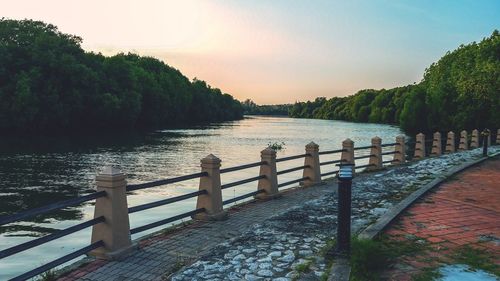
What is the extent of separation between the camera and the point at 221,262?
6691 millimetres

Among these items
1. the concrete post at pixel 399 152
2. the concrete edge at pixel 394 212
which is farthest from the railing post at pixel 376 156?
the concrete edge at pixel 394 212

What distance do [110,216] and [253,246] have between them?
2.35 metres

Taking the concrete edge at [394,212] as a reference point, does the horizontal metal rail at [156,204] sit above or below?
above

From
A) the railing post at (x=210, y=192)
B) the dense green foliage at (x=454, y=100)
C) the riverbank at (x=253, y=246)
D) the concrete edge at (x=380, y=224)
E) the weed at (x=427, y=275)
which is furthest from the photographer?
the dense green foliage at (x=454, y=100)

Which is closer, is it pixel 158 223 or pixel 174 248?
pixel 174 248

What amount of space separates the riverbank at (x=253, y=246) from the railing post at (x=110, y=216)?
24cm

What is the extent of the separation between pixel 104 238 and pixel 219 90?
18601 cm

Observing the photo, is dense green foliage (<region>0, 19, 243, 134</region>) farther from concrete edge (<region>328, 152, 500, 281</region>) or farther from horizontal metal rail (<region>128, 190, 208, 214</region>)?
concrete edge (<region>328, 152, 500, 281</region>)

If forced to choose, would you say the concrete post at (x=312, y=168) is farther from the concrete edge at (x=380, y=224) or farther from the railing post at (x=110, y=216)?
the railing post at (x=110, y=216)

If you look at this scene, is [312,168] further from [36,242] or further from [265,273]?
[36,242]

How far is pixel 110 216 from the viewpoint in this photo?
6.94 metres

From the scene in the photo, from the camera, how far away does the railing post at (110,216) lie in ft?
22.7

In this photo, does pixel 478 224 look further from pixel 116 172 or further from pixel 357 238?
pixel 116 172

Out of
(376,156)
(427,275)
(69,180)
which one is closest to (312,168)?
(376,156)
